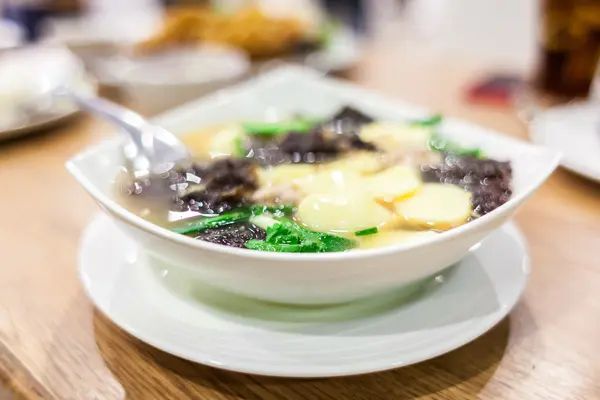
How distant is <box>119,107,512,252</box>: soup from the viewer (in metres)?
0.82

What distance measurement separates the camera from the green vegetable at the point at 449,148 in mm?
1034

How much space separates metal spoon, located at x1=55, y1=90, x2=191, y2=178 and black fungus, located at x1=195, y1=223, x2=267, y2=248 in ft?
0.79

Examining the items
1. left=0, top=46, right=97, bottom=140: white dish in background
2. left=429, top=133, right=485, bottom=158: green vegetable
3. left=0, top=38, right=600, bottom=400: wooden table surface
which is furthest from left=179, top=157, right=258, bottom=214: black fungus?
left=0, top=46, right=97, bottom=140: white dish in background

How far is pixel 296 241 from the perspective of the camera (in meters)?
0.77

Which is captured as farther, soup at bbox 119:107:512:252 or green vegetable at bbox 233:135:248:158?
green vegetable at bbox 233:135:248:158

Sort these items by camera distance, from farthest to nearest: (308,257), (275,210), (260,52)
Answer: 1. (260,52)
2. (275,210)
3. (308,257)

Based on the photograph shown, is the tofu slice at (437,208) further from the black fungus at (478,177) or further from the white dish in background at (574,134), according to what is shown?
the white dish in background at (574,134)

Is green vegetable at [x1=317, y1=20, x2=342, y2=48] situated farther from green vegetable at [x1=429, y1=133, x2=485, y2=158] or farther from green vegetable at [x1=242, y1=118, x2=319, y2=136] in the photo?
green vegetable at [x1=429, y1=133, x2=485, y2=158]

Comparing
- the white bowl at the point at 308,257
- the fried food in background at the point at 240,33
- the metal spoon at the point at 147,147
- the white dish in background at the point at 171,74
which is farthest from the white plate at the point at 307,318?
the fried food in background at the point at 240,33

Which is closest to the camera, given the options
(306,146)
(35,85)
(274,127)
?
(306,146)

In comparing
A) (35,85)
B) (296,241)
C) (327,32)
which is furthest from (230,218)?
(327,32)

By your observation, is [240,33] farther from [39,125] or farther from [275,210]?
[275,210]

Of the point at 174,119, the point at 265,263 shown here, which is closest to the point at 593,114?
the point at 174,119

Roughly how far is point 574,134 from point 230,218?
84 cm
